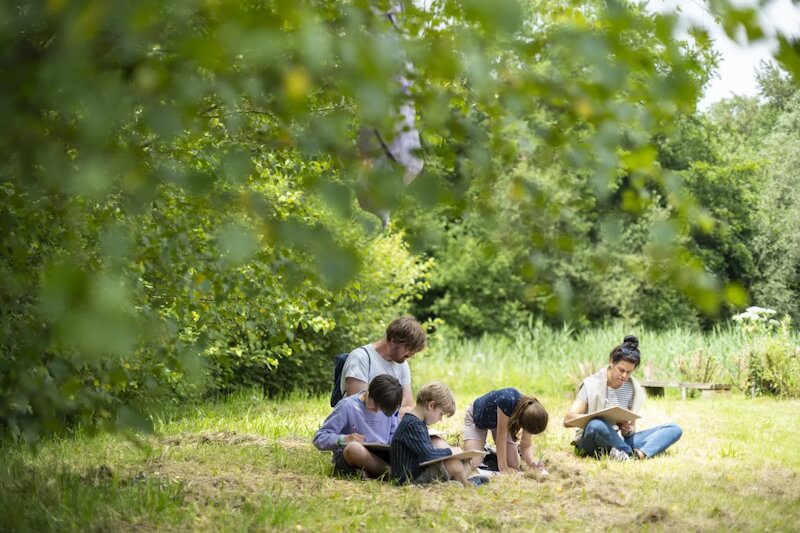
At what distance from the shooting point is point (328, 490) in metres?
5.67

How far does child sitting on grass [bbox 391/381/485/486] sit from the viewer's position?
232 inches

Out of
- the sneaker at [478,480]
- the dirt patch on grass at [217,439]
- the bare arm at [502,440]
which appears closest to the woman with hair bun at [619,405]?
the bare arm at [502,440]

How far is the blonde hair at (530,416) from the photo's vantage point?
6312 mm

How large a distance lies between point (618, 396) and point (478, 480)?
6.96ft

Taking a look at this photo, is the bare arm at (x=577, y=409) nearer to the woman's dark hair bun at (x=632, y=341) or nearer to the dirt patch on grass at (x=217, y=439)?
the woman's dark hair bun at (x=632, y=341)

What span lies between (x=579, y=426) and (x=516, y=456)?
1129 mm

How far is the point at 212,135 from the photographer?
537 centimetres

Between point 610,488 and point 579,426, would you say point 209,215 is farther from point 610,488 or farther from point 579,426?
point 579,426

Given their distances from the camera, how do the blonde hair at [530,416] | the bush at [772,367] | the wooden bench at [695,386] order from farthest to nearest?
the wooden bench at [695,386]
the bush at [772,367]
the blonde hair at [530,416]

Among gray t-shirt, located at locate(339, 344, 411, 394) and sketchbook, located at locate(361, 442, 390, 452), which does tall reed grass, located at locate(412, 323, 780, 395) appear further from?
sketchbook, located at locate(361, 442, 390, 452)

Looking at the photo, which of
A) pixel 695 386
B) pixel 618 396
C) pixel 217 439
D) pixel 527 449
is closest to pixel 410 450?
pixel 527 449

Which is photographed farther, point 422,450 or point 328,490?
point 422,450

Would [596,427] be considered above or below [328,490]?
above

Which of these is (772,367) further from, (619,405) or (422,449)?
(422,449)
